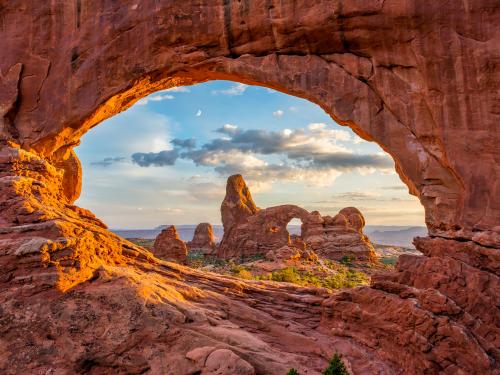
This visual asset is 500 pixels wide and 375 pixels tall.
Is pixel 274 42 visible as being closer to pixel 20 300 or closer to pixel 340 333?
pixel 340 333

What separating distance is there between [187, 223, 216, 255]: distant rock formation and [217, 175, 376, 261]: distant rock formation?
10881 millimetres

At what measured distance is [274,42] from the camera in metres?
12.6

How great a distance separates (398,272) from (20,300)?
10664 millimetres

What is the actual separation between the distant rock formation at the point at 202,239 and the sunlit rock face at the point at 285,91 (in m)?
53.7

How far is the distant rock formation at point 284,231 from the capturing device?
153ft

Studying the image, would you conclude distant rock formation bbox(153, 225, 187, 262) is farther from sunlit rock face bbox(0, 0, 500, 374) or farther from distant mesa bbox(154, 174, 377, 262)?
sunlit rock face bbox(0, 0, 500, 374)

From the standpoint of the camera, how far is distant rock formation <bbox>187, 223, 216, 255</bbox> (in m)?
66.6

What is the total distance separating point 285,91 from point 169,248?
31403 millimetres

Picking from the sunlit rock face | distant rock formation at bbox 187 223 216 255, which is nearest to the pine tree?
the sunlit rock face

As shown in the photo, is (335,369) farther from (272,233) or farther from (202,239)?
(202,239)

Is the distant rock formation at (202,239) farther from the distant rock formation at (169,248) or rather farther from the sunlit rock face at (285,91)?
the sunlit rock face at (285,91)

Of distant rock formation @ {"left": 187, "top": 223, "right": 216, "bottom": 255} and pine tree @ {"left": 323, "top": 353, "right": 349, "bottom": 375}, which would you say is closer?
pine tree @ {"left": 323, "top": 353, "right": 349, "bottom": 375}

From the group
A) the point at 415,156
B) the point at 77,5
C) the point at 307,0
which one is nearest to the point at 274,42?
the point at 307,0

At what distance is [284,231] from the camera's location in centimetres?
5144
